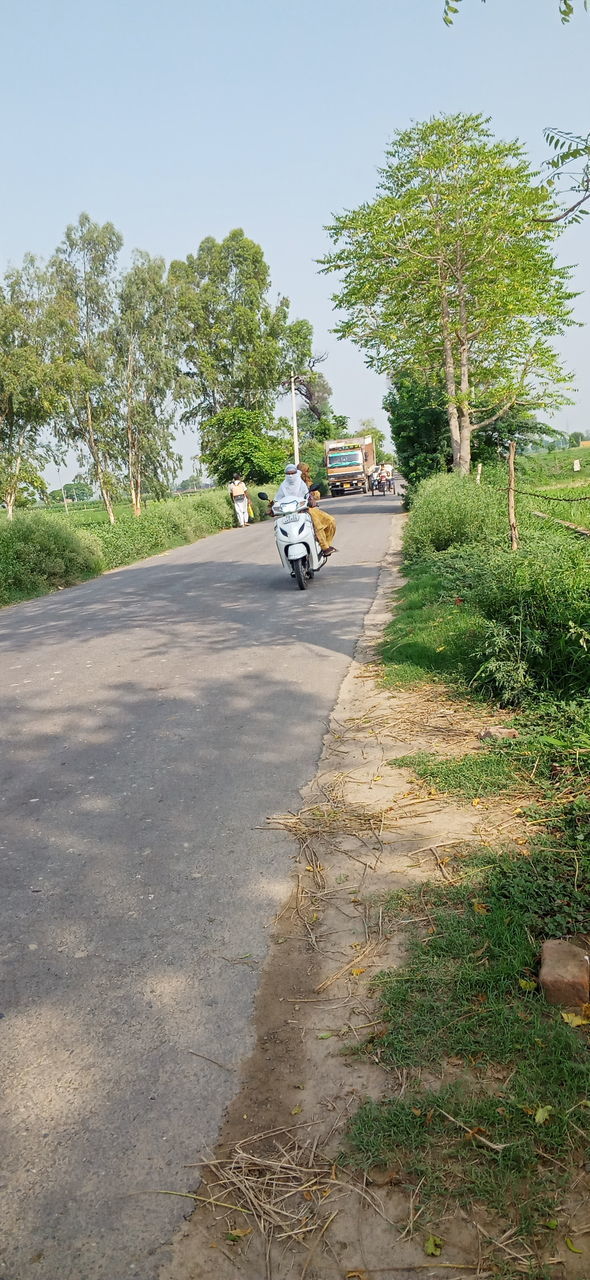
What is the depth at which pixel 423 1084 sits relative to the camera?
2467 mm

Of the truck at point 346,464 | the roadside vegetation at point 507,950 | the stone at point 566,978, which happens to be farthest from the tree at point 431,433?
the stone at point 566,978

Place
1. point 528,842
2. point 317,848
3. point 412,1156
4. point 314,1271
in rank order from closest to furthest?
point 314,1271 < point 412,1156 < point 528,842 < point 317,848

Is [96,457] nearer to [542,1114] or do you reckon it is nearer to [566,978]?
[566,978]

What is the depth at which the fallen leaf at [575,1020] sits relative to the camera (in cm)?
262

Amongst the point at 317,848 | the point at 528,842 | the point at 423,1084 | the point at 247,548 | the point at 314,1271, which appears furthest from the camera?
the point at 247,548

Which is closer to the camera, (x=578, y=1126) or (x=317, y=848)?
(x=578, y=1126)

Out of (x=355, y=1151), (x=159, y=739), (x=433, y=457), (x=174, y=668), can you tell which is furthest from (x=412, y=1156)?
(x=433, y=457)

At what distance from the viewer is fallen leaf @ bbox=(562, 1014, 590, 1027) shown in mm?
2619

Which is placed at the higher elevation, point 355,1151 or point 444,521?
point 444,521

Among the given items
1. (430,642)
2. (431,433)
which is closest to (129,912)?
(430,642)

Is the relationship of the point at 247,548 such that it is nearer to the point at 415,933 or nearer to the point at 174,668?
the point at 174,668

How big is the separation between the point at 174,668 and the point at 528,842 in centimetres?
498

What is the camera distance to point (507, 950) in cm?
300

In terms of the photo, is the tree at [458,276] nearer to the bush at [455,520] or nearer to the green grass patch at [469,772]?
the bush at [455,520]
